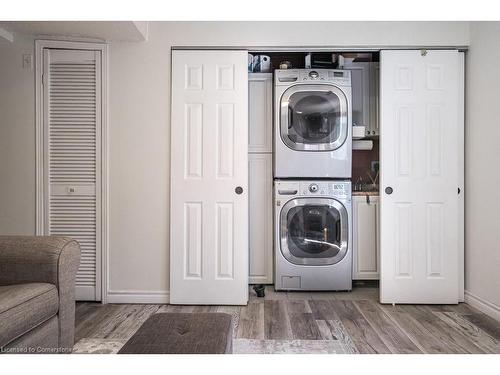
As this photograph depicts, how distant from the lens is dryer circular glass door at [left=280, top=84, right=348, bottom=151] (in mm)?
3467

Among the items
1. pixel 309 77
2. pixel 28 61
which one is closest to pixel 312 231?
pixel 309 77

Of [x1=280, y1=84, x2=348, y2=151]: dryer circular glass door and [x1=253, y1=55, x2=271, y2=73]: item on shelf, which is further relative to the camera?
[x1=253, y1=55, x2=271, y2=73]: item on shelf

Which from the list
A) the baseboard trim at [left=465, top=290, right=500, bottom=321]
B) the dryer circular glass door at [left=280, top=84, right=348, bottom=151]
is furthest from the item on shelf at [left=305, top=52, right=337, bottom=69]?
the baseboard trim at [left=465, top=290, right=500, bottom=321]

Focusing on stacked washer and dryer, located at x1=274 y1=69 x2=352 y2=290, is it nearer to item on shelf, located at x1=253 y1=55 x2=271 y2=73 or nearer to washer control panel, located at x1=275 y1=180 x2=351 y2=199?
washer control panel, located at x1=275 y1=180 x2=351 y2=199

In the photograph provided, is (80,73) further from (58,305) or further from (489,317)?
(489,317)

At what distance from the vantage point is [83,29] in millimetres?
2912

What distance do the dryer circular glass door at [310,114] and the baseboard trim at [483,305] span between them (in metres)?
1.70

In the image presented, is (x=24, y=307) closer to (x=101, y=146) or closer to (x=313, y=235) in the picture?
(x=101, y=146)

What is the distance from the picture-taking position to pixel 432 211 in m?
3.15

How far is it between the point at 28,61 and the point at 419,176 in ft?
10.6

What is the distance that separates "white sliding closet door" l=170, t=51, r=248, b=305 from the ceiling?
34 centimetres

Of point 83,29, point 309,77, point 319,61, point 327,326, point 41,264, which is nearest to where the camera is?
point 41,264

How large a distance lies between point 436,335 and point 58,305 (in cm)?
219
